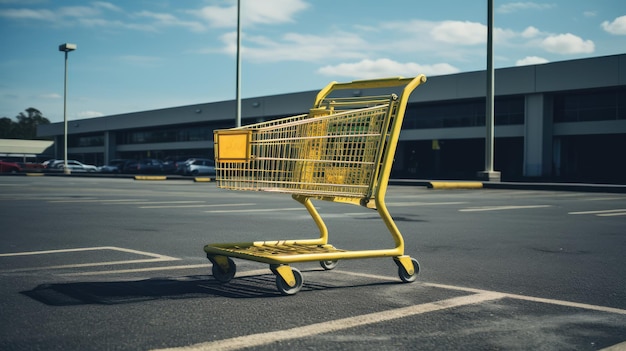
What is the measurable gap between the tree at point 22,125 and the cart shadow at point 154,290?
609 feet

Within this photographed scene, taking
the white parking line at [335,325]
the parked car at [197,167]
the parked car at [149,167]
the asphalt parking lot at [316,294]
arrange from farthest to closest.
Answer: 1. the parked car at [149,167]
2. the parked car at [197,167]
3. the asphalt parking lot at [316,294]
4. the white parking line at [335,325]

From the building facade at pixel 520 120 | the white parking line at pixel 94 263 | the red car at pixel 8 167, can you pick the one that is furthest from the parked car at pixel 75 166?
the white parking line at pixel 94 263

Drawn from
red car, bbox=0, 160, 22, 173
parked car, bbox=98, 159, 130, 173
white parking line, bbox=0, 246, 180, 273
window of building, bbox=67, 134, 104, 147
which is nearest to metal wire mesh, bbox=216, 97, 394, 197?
white parking line, bbox=0, 246, 180, 273

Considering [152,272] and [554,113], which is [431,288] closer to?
[152,272]

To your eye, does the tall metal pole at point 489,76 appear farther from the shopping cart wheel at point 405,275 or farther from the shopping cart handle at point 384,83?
the shopping cart wheel at point 405,275

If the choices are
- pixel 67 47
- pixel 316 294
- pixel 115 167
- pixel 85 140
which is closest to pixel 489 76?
pixel 316 294

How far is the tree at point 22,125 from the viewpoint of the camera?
176 meters

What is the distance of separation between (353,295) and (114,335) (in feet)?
5.82

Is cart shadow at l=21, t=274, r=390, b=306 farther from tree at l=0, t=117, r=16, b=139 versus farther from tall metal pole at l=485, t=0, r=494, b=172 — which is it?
tree at l=0, t=117, r=16, b=139

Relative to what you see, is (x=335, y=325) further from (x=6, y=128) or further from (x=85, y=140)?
(x=6, y=128)

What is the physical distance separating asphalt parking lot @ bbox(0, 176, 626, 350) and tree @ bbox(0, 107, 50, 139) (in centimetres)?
18362

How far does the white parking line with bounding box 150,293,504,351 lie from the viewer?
11.1 feet

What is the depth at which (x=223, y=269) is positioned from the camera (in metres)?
5.28

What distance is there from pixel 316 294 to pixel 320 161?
115 cm
